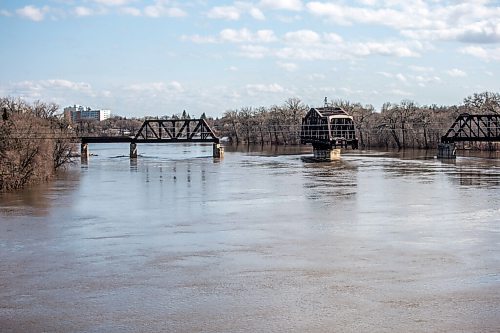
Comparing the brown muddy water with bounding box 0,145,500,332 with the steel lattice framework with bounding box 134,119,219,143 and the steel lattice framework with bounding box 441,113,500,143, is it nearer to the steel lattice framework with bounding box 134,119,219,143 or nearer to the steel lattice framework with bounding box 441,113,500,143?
the steel lattice framework with bounding box 441,113,500,143

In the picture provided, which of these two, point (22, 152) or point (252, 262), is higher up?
point (22, 152)

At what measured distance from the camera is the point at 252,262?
19.9m

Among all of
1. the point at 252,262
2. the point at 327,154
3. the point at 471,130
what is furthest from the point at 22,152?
the point at 471,130

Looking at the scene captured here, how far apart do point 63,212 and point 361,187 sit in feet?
65.1

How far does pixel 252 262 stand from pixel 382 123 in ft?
352

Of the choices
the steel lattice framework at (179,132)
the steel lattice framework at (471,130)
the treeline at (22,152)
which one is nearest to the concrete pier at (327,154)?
the steel lattice framework at (471,130)

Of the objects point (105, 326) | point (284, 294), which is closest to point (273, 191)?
point (284, 294)

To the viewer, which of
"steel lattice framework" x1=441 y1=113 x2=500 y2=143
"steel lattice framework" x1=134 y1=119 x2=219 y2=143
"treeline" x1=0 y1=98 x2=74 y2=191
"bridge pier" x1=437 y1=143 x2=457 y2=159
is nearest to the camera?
"treeline" x1=0 y1=98 x2=74 y2=191

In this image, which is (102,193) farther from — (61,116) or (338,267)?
(61,116)

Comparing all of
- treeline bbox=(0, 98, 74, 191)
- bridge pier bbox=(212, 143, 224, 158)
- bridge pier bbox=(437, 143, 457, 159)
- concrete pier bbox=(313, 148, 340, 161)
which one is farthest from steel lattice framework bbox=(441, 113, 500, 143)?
treeline bbox=(0, 98, 74, 191)

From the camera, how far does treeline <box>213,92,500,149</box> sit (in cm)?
11475

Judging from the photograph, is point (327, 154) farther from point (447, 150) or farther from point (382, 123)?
point (382, 123)

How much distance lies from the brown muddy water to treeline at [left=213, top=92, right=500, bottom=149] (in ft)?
243

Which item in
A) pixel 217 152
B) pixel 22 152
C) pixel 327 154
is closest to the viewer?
pixel 22 152
